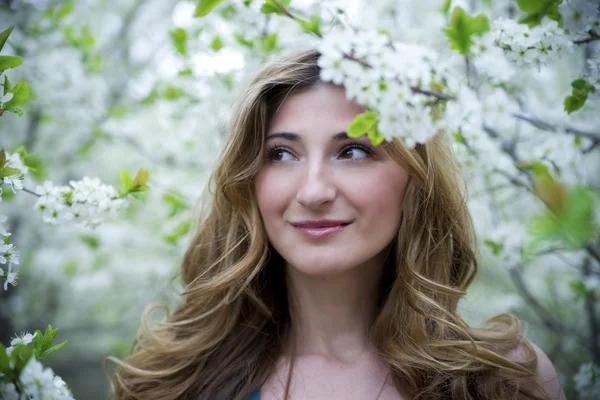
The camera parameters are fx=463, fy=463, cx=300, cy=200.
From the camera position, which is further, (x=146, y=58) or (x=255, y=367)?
(x=146, y=58)

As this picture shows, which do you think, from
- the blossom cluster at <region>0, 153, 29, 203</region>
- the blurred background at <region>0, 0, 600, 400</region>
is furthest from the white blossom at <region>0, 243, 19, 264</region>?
the blurred background at <region>0, 0, 600, 400</region>

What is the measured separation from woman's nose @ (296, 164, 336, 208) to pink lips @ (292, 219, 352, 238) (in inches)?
2.3

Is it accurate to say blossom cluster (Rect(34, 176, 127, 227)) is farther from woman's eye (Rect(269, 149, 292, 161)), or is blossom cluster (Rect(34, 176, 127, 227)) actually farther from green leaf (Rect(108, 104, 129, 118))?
green leaf (Rect(108, 104, 129, 118))

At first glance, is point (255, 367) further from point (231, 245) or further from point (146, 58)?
point (146, 58)

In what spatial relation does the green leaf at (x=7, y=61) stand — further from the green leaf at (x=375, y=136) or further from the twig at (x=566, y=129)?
the twig at (x=566, y=129)

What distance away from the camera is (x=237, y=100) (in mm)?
1672

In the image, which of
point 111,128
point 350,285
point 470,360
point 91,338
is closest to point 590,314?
point 470,360

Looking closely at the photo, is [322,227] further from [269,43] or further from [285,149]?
[269,43]

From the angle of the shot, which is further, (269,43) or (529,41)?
(269,43)

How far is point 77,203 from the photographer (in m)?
1.41

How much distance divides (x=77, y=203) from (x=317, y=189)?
2.41 feet

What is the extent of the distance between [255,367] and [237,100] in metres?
0.96

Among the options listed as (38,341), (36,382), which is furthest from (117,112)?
(36,382)

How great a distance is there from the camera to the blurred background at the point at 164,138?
233 cm
